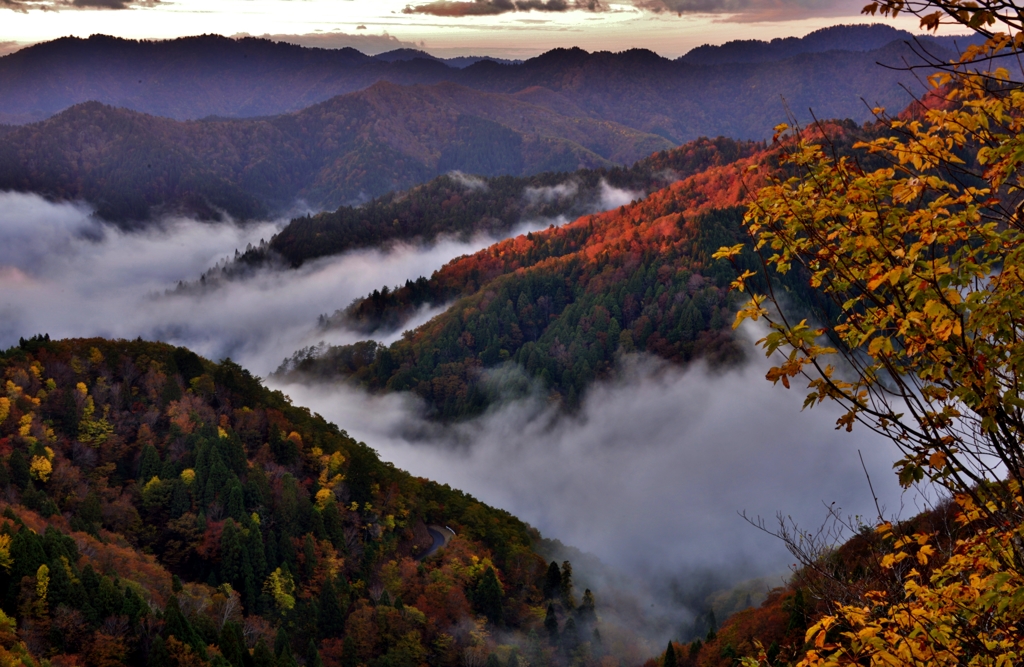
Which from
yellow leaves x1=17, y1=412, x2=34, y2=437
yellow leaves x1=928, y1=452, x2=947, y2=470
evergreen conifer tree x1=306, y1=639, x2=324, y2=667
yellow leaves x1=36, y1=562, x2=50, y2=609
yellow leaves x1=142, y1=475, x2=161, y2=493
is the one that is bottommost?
evergreen conifer tree x1=306, y1=639, x2=324, y2=667

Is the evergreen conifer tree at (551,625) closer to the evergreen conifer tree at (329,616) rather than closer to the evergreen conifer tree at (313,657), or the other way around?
the evergreen conifer tree at (329,616)

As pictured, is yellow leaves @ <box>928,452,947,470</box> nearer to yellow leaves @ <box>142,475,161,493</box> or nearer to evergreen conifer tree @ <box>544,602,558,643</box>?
evergreen conifer tree @ <box>544,602,558,643</box>

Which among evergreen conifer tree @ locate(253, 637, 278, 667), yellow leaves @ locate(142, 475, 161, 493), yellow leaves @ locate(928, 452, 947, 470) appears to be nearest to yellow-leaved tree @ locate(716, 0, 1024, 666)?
yellow leaves @ locate(928, 452, 947, 470)

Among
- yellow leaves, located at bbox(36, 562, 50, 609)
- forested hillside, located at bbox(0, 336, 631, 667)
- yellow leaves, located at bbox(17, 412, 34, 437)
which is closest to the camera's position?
yellow leaves, located at bbox(36, 562, 50, 609)

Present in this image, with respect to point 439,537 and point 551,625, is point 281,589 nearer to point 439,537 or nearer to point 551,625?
point 439,537

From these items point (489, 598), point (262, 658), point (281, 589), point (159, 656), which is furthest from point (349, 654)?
point (159, 656)

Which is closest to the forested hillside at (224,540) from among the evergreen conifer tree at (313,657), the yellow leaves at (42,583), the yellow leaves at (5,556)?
the yellow leaves at (42,583)

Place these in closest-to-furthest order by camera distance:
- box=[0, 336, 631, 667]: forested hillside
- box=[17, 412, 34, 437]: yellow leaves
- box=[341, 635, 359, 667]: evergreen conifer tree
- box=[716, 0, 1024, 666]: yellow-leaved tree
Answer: box=[716, 0, 1024, 666]: yellow-leaved tree → box=[0, 336, 631, 667]: forested hillside → box=[341, 635, 359, 667]: evergreen conifer tree → box=[17, 412, 34, 437]: yellow leaves
